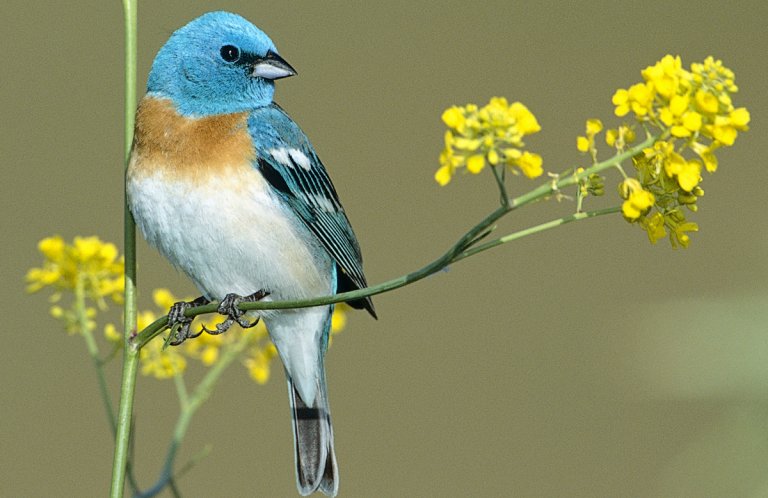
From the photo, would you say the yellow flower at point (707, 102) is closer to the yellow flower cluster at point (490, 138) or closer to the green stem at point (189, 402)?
the yellow flower cluster at point (490, 138)

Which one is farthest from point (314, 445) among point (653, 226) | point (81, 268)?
point (653, 226)

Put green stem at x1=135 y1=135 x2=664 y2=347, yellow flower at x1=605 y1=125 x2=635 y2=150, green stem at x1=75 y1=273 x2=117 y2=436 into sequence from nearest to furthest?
green stem at x1=135 y1=135 x2=664 y2=347 < yellow flower at x1=605 y1=125 x2=635 y2=150 < green stem at x1=75 y1=273 x2=117 y2=436

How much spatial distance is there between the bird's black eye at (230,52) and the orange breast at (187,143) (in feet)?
0.56

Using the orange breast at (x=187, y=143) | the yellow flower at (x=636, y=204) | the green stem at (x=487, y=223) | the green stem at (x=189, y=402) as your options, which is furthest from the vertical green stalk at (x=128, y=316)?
the yellow flower at (x=636, y=204)

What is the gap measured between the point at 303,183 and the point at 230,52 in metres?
0.41

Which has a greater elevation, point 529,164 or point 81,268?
point 81,268

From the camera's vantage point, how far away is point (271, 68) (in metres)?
2.72

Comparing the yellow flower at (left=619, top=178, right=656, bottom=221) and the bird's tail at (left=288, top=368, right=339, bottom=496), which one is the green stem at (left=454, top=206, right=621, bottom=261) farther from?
the bird's tail at (left=288, top=368, right=339, bottom=496)

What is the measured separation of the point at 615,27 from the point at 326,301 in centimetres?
770

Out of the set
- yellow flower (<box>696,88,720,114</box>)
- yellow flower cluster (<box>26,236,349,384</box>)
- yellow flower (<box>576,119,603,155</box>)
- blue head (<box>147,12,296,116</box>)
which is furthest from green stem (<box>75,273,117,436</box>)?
yellow flower (<box>696,88,720,114</box>)

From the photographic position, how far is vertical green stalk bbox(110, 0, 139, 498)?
5.06ft

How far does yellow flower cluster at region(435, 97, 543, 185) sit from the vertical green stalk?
611 mm

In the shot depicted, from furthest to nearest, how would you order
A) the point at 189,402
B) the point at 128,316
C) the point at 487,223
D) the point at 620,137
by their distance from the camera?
the point at 189,402 < the point at 128,316 < the point at 620,137 < the point at 487,223

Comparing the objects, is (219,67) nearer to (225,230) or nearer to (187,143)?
(187,143)
